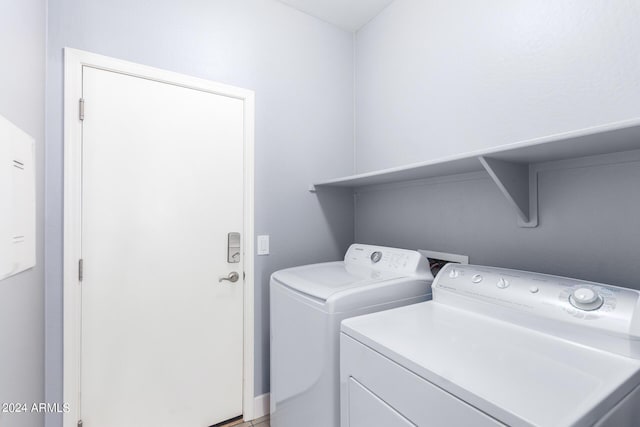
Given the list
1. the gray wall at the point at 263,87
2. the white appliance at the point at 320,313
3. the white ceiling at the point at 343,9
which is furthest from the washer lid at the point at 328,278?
the white ceiling at the point at 343,9

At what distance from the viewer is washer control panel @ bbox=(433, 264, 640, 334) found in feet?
2.77

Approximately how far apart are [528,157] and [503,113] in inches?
14.3

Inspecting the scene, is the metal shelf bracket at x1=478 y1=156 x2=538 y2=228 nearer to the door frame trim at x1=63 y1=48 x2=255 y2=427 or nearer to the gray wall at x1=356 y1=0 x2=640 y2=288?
the gray wall at x1=356 y1=0 x2=640 y2=288

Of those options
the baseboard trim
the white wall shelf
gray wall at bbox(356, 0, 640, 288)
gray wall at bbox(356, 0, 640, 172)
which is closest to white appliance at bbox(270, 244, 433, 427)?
the baseboard trim

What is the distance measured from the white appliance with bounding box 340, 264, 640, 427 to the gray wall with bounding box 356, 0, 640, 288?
257 mm

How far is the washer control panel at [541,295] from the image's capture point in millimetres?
845

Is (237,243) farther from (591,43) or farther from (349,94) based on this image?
(591,43)

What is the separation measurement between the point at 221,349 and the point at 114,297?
0.66m

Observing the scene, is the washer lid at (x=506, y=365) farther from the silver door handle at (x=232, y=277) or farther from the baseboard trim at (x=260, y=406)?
the baseboard trim at (x=260, y=406)

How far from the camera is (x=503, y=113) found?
4.56 feet

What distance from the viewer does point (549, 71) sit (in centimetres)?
123

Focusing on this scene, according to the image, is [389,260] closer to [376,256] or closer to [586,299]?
[376,256]

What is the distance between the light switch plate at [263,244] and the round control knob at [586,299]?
60.1 inches

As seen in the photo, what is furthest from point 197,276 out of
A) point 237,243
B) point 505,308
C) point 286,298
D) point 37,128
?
point 505,308
